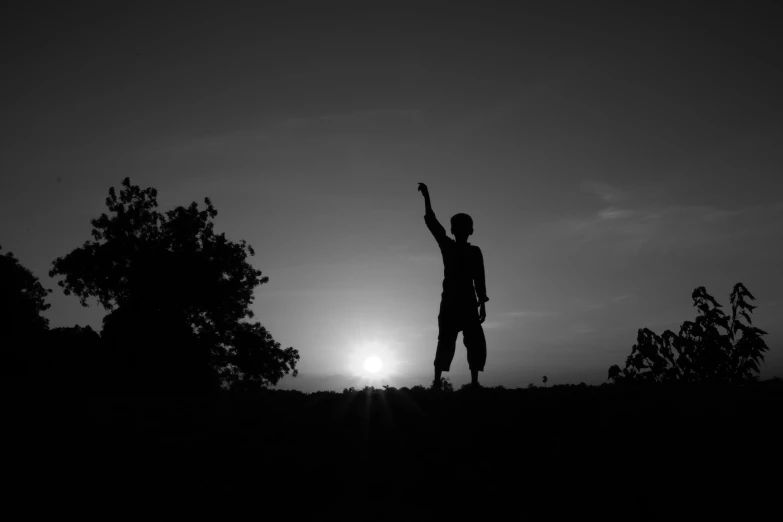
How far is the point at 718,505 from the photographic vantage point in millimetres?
5582

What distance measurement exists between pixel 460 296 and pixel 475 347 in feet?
3.52

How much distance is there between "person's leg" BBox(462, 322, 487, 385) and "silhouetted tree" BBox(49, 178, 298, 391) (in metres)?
28.2

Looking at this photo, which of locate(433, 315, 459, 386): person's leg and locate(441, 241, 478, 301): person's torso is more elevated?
locate(441, 241, 478, 301): person's torso

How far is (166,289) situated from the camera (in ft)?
124

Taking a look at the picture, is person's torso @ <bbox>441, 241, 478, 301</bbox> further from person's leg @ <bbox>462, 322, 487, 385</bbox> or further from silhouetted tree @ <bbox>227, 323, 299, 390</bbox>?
silhouetted tree @ <bbox>227, 323, 299, 390</bbox>

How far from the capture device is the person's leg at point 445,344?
10.9m

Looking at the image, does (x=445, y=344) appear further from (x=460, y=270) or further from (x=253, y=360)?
(x=253, y=360)

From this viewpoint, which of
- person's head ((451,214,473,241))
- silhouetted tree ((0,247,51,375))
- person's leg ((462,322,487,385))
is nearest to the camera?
person's leg ((462,322,487,385))

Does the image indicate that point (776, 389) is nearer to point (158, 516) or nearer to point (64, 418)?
point (158, 516)

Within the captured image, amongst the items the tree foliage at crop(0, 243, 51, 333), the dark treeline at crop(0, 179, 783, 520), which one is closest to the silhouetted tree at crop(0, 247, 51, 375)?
the tree foliage at crop(0, 243, 51, 333)

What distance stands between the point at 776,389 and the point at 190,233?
123 feet

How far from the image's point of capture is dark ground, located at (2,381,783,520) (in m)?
5.50

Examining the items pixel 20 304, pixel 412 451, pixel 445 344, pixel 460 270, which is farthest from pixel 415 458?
pixel 20 304

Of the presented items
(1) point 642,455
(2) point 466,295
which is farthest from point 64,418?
(1) point 642,455
